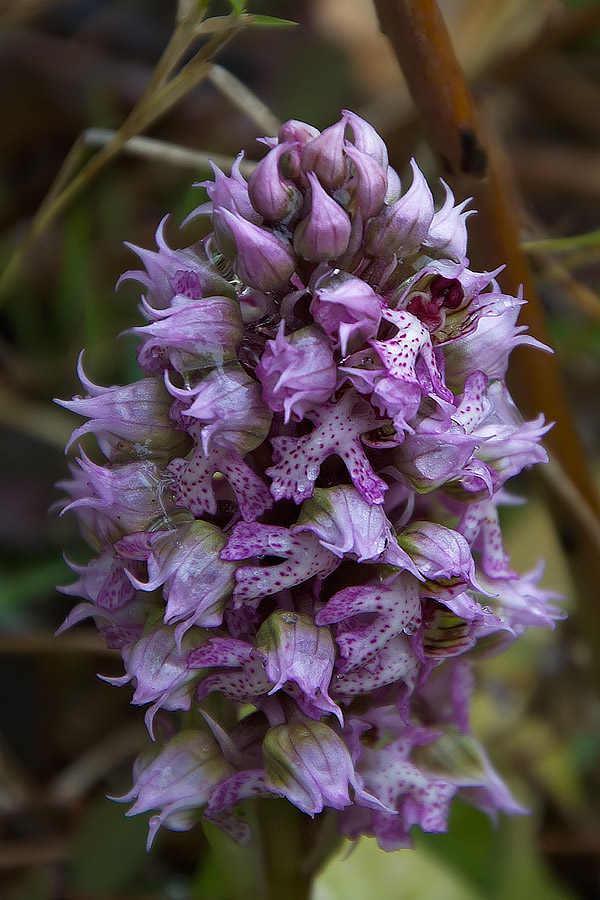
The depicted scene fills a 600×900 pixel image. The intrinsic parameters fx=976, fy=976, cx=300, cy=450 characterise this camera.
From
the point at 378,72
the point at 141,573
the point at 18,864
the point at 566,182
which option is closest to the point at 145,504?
→ the point at 141,573

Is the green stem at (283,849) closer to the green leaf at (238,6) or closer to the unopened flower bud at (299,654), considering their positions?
the unopened flower bud at (299,654)

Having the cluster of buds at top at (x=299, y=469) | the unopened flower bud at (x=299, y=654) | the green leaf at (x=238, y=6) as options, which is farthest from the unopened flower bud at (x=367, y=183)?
the unopened flower bud at (x=299, y=654)

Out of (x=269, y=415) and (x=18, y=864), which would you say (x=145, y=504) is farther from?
(x=18, y=864)

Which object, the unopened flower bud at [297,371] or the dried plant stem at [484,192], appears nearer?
the unopened flower bud at [297,371]

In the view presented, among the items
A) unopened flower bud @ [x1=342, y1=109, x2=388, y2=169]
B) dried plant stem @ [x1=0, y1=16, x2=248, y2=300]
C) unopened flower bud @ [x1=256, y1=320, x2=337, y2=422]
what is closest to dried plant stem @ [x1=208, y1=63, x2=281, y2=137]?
dried plant stem @ [x1=0, y1=16, x2=248, y2=300]

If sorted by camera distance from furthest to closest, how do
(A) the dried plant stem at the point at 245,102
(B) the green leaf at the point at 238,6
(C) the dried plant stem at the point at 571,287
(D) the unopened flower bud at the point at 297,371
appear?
(C) the dried plant stem at the point at 571,287 < (A) the dried plant stem at the point at 245,102 < (B) the green leaf at the point at 238,6 < (D) the unopened flower bud at the point at 297,371

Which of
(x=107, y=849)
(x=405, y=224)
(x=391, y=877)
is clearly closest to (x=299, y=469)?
(x=405, y=224)

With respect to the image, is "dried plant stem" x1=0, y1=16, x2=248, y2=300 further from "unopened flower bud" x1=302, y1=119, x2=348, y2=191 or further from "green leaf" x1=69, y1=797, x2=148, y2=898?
"green leaf" x1=69, y1=797, x2=148, y2=898
